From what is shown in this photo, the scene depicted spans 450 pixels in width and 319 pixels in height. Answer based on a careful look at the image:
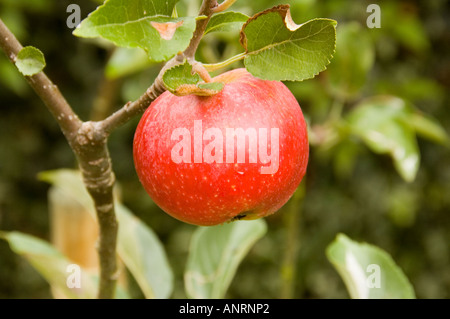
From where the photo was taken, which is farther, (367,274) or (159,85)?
(367,274)

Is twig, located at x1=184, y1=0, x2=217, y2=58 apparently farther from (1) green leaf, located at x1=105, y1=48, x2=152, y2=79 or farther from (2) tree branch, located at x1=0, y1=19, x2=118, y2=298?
(1) green leaf, located at x1=105, y1=48, x2=152, y2=79

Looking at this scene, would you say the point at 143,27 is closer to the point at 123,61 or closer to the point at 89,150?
the point at 89,150

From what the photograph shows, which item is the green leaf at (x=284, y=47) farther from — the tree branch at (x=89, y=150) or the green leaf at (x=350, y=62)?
the green leaf at (x=350, y=62)

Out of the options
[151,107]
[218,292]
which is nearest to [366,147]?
[218,292]

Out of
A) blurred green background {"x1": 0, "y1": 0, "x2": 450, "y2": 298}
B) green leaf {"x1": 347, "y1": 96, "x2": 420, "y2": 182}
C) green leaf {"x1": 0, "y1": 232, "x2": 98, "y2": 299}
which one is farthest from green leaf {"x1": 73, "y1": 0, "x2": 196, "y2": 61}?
blurred green background {"x1": 0, "y1": 0, "x2": 450, "y2": 298}

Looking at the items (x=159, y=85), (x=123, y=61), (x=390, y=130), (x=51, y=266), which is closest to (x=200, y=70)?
(x=159, y=85)

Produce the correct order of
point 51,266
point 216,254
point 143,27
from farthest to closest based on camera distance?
1. point 216,254
2. point 51,266
3. point 143,27
